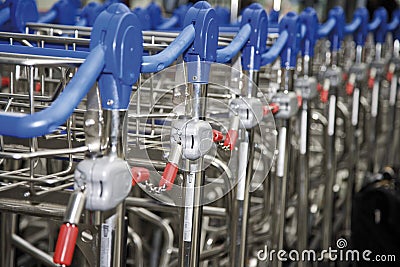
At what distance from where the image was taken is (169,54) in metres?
1.22

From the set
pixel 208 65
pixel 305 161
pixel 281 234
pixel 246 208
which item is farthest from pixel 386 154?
pixel 208 65

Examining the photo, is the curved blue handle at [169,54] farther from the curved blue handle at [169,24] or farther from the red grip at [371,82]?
the red grip at [371,82]

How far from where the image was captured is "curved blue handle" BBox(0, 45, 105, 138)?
909 millimetres

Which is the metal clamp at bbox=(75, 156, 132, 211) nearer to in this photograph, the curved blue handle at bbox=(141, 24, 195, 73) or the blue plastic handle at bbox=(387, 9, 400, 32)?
the curved blue handle at bbox=(141, 24, 195, 73)

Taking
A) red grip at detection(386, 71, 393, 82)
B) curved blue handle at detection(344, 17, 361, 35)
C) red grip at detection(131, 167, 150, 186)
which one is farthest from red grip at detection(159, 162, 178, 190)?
red grip at detection(386, 71, 393, 82)

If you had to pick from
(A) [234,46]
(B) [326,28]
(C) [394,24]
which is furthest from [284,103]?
(C) [394,24]

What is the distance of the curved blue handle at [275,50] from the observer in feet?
6.04

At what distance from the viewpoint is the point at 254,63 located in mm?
1800

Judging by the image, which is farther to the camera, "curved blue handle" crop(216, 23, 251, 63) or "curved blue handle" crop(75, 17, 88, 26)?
"curved blue handle" crop(75, 17, 88, 26)

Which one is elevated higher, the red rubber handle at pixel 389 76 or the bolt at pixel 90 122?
the bolt at pixel 90 122

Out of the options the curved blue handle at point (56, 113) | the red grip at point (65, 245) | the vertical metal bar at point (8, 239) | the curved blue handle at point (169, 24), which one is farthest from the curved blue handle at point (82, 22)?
the red grip at point (65, 245)

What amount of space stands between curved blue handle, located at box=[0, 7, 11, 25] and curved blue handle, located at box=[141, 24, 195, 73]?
757 mm

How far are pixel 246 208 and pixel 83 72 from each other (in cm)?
95

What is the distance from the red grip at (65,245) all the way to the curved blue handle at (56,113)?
0.14 meters
